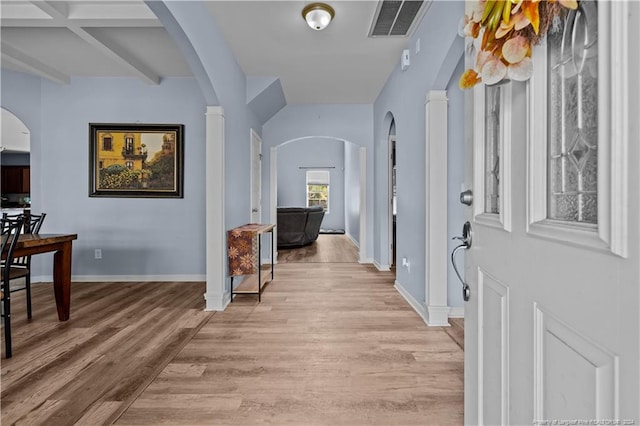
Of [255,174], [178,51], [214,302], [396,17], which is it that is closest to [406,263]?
[214,302]

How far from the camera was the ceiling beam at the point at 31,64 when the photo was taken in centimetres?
337

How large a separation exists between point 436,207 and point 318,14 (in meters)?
1.73

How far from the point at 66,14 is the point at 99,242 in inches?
98.4

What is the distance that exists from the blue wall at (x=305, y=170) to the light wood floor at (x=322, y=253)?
3.30 m

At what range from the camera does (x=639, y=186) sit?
50cm

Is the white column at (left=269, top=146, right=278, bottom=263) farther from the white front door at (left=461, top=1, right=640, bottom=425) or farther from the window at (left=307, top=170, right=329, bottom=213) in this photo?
the window at (left=307, top=170, right=329, bottom=213)

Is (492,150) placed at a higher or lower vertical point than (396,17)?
lower

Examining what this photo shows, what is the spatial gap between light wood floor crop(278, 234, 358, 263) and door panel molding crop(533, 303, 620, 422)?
4.71 meters

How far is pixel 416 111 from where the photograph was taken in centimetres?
303

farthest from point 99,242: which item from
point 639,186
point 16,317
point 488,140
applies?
point 639,186

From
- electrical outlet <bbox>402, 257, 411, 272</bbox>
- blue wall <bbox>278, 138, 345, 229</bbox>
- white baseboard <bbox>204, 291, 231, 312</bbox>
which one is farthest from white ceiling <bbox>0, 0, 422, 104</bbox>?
blue wall <bbox>278, 138, 345, 229</bbox>

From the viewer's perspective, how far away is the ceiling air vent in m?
2.51

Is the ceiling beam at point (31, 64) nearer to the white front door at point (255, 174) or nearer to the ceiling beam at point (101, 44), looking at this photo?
the ceiling beam at point (101, 44)

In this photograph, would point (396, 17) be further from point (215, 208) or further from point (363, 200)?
point (363, 200)
